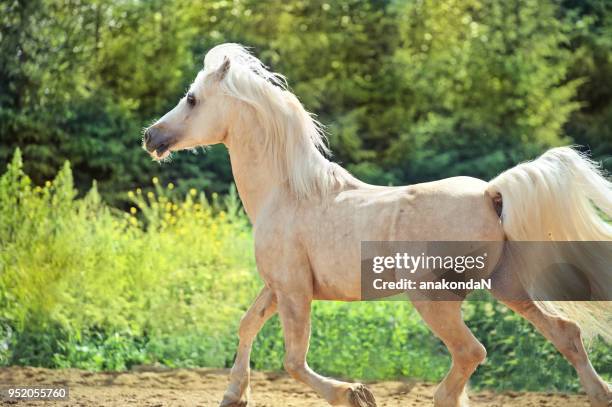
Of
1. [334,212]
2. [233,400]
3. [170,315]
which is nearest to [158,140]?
[334,212]

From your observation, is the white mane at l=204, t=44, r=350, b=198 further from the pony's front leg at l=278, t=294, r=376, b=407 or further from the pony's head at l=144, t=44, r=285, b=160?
the pony's front leg at l=278, t=294, r=376, b=407

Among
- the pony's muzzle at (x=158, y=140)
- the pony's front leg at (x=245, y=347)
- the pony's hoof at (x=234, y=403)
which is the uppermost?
the pony's muzzle at (x=158, y=140)

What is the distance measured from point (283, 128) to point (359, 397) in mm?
1563

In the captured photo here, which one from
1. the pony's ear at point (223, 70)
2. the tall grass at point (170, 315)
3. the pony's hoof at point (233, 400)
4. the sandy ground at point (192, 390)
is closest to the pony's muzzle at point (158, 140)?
the pony's ear at point (223, 70)

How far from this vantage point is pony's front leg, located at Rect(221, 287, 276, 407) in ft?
16.6

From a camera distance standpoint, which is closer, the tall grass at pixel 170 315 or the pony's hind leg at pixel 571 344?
the pony's hind leg at pixel 571 344

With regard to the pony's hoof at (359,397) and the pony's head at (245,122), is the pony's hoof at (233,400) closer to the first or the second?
the pony's hoof at (359,397)

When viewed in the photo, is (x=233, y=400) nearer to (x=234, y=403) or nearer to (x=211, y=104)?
(x=234, y=403)

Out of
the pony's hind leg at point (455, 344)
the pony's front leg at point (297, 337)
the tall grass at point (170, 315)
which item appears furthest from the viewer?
the tall grass at point (170, 315)

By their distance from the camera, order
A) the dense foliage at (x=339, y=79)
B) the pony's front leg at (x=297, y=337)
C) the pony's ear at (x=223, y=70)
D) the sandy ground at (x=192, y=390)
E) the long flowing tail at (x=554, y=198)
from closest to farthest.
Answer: the long flowing tail at (x=554, y=198) → the pony's front leg at (x=297, y=337) → the pony's ear at (x=223, y=70) → the sandy ground at (x=192, y=390) → the dense foliage at (x=339, y=79)

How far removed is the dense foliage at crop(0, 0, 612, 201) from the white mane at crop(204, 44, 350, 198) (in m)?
7.58

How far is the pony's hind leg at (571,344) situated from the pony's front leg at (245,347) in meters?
1.41

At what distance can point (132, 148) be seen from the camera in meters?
13.1

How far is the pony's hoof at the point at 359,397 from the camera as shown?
170 inches
